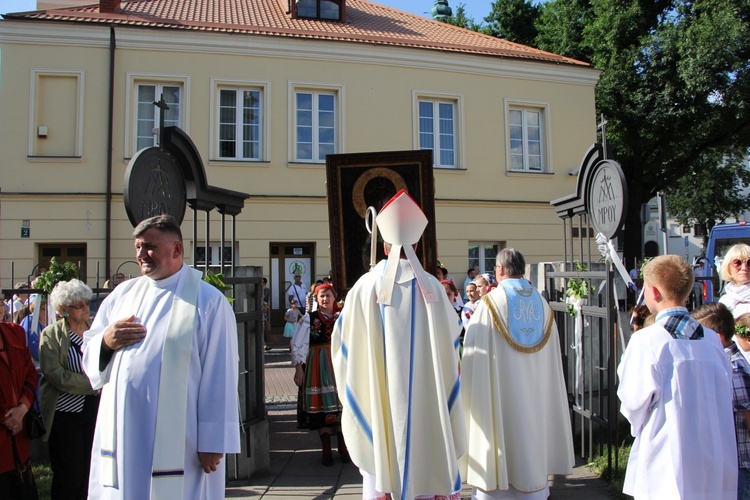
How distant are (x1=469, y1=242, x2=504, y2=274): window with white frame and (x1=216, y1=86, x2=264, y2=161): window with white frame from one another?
630cm

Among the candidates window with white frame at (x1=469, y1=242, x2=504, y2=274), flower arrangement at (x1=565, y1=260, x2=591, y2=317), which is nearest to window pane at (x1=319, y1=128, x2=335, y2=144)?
window with white frame at (x1=469, y1=242, x2=504, y2=274)

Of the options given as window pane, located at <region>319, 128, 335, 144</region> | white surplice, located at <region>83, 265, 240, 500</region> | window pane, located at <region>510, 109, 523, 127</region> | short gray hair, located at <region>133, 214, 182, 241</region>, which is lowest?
white surplice, located at <region>83, 265, 240, 500</region>

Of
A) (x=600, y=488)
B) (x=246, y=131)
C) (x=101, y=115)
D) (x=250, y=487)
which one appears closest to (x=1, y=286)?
(x=101, y=115)

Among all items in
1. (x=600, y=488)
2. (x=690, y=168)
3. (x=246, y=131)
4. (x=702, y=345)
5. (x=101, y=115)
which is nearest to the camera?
(x=702, y=345)

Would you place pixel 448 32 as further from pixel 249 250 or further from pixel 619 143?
pixel 249 250

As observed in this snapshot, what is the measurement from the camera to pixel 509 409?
452 cm

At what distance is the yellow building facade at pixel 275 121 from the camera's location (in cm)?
1464

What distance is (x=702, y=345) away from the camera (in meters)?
3.06

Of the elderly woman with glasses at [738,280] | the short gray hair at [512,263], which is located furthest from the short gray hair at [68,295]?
the elderly woman with glasses at [738,280]

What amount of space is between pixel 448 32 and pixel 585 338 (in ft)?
49.9

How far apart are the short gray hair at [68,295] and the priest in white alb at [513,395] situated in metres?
2.87

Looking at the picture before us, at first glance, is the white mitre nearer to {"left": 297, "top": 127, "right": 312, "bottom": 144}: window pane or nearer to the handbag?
the handbag

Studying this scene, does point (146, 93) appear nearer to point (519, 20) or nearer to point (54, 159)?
point (54, 159)

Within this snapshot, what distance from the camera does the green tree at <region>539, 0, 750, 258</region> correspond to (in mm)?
17688
